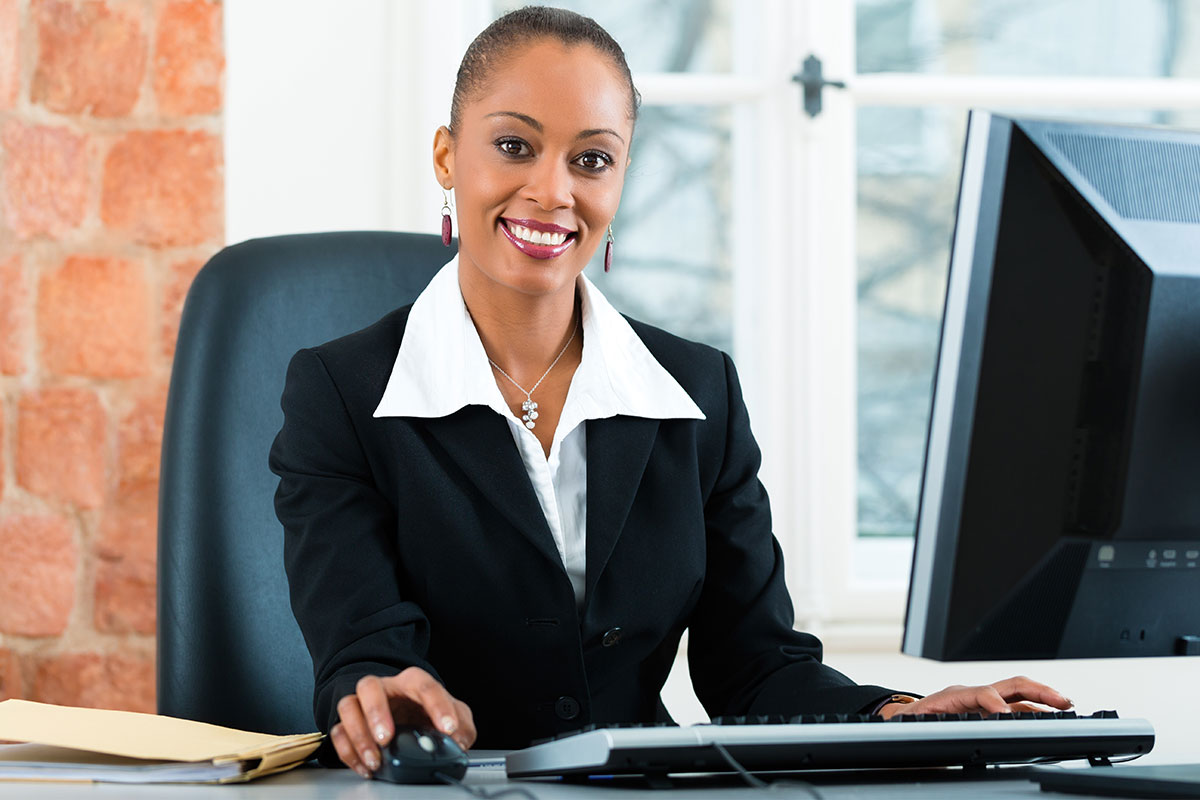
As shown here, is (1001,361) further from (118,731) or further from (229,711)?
(229,711)

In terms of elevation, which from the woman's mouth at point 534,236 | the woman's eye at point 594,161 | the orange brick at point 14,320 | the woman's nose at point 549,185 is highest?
the woman's eye at point 594,161

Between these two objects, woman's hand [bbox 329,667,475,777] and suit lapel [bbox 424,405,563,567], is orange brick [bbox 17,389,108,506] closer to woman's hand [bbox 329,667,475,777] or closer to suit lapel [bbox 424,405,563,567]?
suit lapel [bbox 424,405,563,567]

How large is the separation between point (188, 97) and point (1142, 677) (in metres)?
1.64

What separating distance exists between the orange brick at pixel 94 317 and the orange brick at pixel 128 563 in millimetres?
190

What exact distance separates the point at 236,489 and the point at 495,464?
334 mm

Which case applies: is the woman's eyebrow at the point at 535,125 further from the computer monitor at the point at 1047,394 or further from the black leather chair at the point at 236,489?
the computer monitor at the point at 1047,394

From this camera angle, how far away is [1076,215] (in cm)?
87

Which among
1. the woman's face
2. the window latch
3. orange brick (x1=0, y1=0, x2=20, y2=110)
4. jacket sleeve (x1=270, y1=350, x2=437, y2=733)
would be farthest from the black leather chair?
the window latch

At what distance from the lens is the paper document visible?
2.67 ft

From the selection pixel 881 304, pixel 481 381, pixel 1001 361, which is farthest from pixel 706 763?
pixel 881 304

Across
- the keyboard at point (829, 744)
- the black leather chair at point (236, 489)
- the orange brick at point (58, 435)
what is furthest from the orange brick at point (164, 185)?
the keyboard at point (829, 744)

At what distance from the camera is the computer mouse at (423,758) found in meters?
0.80

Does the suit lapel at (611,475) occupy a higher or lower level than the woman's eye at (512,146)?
lower

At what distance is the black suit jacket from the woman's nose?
0.20m
